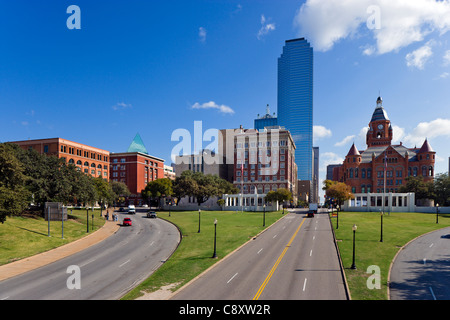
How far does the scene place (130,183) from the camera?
398 ft

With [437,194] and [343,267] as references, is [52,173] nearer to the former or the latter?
[343,267]

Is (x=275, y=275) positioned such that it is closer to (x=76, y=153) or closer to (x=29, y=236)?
(x=29, y=236)

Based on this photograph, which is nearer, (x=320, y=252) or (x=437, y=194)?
(x=320, y=252)

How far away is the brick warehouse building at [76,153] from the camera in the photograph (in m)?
93.2

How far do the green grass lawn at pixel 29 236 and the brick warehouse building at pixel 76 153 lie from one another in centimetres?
4224

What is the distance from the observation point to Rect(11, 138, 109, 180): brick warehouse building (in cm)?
9319

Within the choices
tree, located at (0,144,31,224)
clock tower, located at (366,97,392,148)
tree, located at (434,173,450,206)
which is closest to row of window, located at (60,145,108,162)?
tree, located at (0,144,31,224)

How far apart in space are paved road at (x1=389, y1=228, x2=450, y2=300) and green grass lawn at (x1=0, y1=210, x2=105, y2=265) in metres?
36.3

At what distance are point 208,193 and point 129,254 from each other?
55599 mm

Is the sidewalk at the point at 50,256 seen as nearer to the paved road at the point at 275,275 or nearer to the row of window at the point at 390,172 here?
the paved road at the point at 275,275

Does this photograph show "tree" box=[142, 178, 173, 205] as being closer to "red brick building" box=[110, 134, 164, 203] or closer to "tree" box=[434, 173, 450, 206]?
"red brick building" box=[110, 134, 164, 203]

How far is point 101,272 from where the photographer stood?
24516mm
